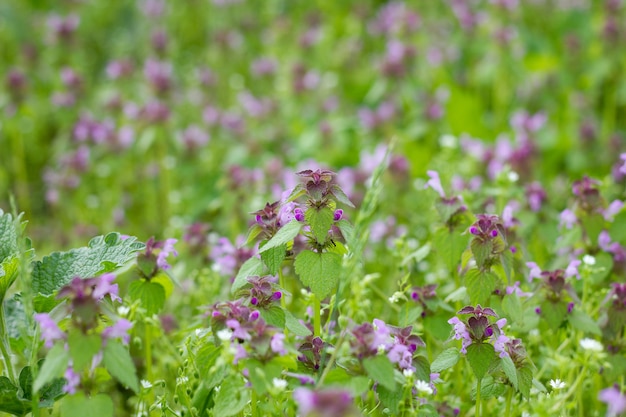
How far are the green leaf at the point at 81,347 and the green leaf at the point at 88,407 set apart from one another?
85mm

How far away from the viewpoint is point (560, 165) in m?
4.50

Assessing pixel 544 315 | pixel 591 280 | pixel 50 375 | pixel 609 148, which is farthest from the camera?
pixel 609 148

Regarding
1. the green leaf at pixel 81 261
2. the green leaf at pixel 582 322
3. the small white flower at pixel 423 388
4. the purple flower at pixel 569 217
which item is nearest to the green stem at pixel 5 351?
the green leaf at pixel 81 261

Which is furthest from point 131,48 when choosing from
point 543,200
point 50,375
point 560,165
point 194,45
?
point 50,375

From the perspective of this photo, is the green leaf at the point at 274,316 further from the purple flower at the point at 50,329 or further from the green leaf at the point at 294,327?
the purple flower at the point at 50,329

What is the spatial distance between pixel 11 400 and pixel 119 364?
50cm

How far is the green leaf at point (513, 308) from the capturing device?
6.45 feet

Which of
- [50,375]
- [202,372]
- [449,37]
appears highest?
[50,375]

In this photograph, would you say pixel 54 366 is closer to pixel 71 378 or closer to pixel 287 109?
pixel 71 378

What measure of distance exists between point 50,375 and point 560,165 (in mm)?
3588

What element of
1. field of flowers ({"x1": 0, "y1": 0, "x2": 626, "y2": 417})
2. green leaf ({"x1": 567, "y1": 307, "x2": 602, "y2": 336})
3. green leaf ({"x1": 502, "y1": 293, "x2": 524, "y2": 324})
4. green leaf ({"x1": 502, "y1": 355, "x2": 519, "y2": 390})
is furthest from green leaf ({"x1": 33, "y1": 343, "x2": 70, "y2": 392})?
green leaf ({"x1": 567, "y1": 307, "x2": 602, "y2": 336})

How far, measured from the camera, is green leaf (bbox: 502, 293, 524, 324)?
1966mm

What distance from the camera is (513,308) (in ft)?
6.50

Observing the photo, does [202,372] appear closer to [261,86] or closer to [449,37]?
[261,86]
